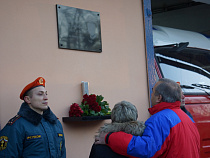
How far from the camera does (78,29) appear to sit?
4422mm

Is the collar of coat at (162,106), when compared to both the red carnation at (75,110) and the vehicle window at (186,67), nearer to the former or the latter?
the red carnation at (75,110)

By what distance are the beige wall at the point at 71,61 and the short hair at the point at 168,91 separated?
1310 mm

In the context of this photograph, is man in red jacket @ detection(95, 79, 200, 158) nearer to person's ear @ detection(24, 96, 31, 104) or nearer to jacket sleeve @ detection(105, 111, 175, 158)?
jacket sleeve @ detection(105, 111, 175, 158)

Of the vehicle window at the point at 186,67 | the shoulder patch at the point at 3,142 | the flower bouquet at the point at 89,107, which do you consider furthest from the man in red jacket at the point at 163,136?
the vehicle window at the point at 186,67

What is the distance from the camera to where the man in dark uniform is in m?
3.25

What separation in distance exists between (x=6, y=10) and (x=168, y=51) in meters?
2.95

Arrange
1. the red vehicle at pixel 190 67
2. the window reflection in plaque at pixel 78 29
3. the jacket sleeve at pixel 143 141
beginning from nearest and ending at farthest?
1. the jacket sleeve at pixel 143 141
2. the window reflection in plaque at pixel 78 29
3. the red vehicle at pixel 190 67

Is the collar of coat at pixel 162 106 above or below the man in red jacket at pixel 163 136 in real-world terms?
above

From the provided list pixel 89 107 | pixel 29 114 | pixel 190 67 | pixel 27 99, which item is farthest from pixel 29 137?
pixel 190 67

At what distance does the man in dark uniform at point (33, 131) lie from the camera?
3252 mm

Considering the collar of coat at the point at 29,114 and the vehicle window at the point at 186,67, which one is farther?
the vehicle window at the point at 186,67

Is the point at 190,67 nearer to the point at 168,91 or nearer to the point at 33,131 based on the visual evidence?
the point at 168,91

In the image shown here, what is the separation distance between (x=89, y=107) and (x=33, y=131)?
957mm

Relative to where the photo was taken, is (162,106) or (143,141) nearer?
(143,141)
